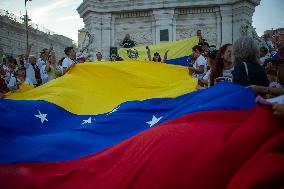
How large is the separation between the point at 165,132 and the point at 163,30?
18.9 metres

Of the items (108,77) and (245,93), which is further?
(108,77)

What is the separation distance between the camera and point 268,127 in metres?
2.32

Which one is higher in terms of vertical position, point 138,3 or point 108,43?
point 138,3

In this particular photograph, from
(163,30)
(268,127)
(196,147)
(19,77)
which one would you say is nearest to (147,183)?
(196,147)

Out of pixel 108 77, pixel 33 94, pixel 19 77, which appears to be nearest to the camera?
pixel 33 94

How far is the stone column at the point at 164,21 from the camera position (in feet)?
69.9

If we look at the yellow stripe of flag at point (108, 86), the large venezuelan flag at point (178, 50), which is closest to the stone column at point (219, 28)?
the large venezuelan flag at point (178, 50)

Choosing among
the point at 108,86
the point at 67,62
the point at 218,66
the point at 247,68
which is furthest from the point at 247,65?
the point at 67,62

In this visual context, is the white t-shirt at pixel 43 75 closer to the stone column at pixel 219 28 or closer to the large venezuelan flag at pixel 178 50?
the large venezuelan flag at pixel 178 50

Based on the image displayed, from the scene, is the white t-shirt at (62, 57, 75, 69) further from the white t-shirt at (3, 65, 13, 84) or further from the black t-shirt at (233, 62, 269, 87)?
the black t-shirt at (233, 62, 269, 87)

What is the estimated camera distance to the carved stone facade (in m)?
21.1

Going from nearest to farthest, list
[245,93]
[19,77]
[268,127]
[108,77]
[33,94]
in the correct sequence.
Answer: [268,127] < [245,93] < [33,94] < [108,77] < [19,77]

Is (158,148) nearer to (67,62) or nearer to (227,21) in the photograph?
(67,62)

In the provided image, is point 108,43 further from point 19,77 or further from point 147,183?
point 147,183
